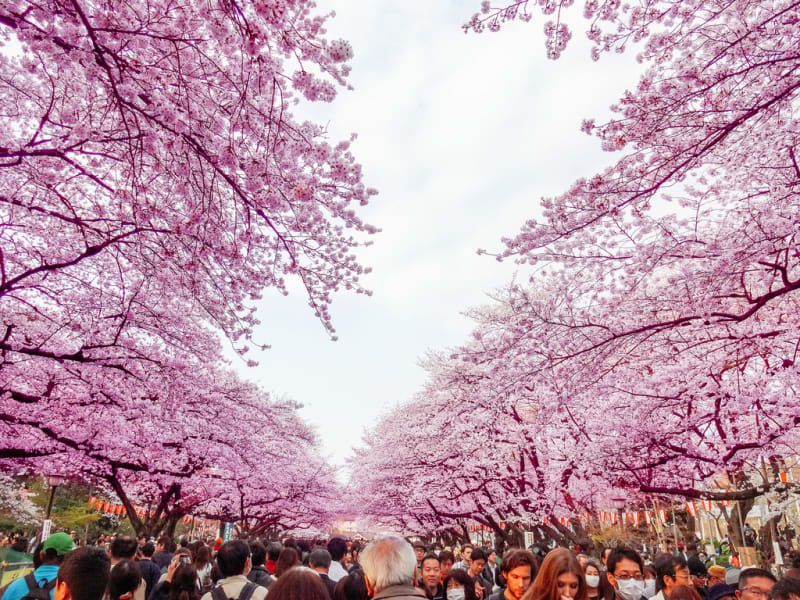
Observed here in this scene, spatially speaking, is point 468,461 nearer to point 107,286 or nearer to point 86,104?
point 107,286

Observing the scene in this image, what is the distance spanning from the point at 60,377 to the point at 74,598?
34.9ft

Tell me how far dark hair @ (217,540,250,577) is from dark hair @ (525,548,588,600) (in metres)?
2.20

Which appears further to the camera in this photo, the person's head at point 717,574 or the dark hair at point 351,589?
the person's head at point 717,574

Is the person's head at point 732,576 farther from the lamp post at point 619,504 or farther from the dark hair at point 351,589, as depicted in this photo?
the lamp post at point 619,504

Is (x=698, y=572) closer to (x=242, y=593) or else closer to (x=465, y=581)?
(x=465, y=581)

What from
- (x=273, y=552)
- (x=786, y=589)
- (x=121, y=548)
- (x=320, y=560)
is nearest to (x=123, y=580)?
(x=121, y=548)

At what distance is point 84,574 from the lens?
2768 mm

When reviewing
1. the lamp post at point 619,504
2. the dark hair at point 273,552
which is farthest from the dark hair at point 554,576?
the lamp post at point 619,504

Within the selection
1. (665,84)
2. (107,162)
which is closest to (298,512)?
(107,162)

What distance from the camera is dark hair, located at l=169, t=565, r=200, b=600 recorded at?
495cm

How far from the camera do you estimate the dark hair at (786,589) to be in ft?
11.6

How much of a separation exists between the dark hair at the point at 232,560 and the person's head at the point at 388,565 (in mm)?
1482

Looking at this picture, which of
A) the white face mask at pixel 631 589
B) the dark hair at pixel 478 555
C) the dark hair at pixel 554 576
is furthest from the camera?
the dark hair at pixel 478 555

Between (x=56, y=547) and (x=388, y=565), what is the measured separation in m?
2.98
